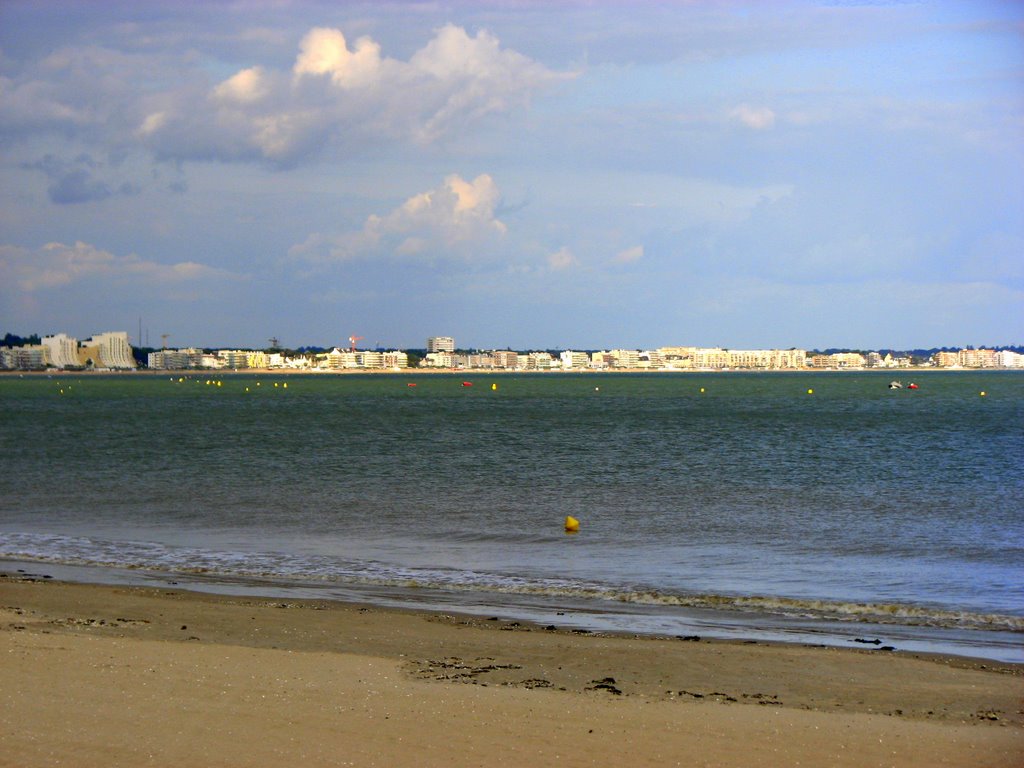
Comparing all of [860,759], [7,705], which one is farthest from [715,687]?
[7,705]

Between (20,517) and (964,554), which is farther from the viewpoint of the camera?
(20,517)

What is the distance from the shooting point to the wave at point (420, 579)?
16.9 meters

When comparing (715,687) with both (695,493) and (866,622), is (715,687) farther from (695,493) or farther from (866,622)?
(695,493)

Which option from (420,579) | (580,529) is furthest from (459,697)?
(580,529)

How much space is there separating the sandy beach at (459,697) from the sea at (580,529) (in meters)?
1.88

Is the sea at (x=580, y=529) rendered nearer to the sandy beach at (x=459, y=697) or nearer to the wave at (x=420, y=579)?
the wave at (x=420, y=579)

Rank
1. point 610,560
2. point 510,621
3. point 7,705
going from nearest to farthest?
point 7,705 < point 510,621 < point 610,560

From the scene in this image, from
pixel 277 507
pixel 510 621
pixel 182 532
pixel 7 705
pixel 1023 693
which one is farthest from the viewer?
pixel 277 507

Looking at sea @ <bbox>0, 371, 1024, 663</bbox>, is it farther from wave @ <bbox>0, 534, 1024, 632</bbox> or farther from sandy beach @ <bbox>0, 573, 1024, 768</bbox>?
sandy beach @ <bbox>0, 573, 1024, 768</bbox>

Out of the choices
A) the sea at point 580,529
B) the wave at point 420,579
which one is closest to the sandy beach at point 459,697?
the sea at point 580,529

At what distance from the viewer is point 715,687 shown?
1205 cm

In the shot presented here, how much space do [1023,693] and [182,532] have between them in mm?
20307

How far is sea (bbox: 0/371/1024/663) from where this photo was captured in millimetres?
17578

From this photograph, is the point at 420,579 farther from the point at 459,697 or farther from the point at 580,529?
the point at 459,697
